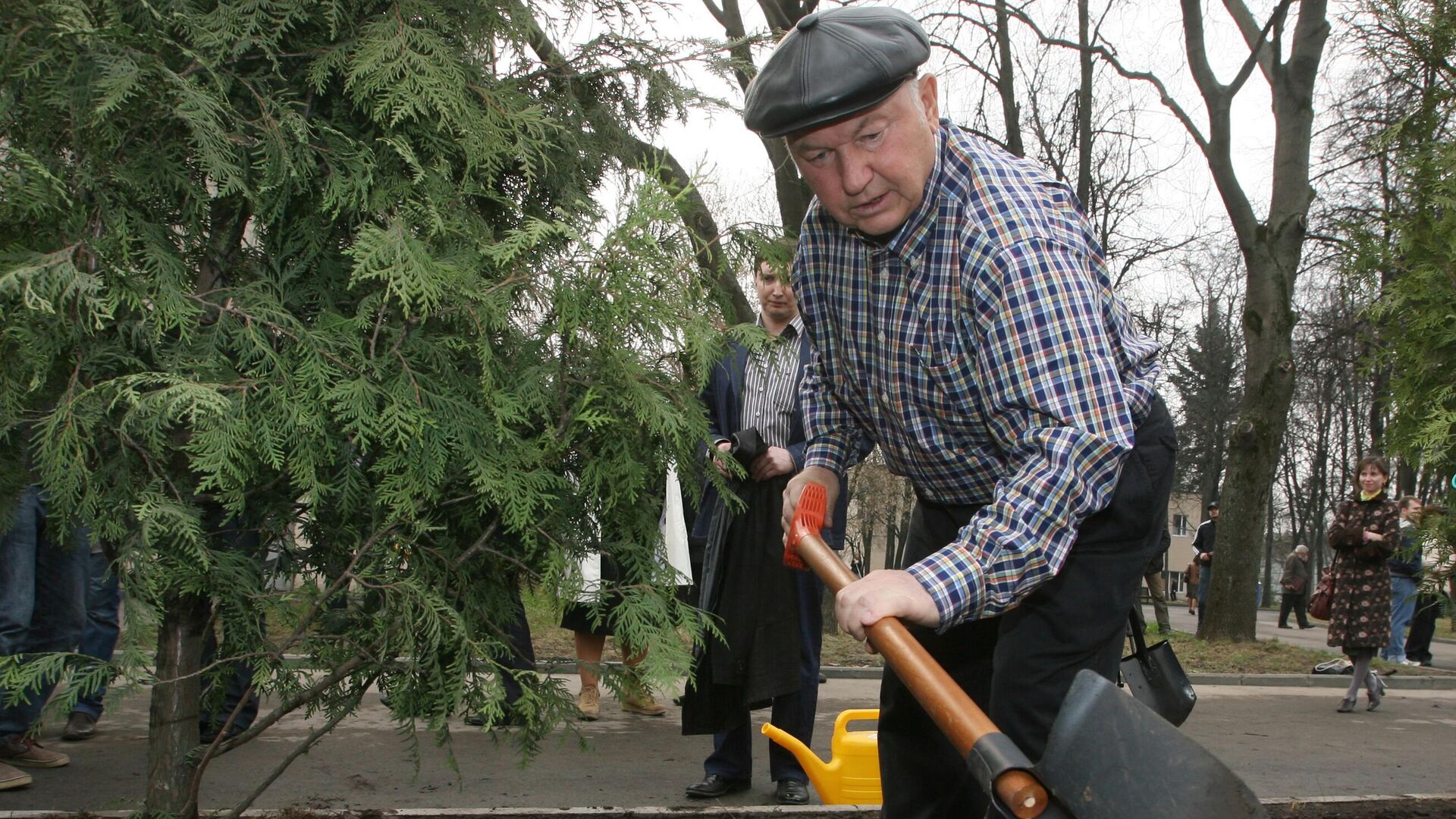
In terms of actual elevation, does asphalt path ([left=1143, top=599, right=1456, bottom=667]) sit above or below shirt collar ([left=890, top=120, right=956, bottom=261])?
below

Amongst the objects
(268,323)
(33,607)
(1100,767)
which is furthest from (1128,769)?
(33,607)

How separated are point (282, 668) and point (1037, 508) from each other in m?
2.24

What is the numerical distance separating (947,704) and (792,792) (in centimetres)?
345

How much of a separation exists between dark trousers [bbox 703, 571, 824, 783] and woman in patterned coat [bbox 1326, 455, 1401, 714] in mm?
5927

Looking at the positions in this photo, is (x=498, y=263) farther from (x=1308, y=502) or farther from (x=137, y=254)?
(x=1308, y=502)

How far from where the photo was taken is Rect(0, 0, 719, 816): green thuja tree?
302 centimetres

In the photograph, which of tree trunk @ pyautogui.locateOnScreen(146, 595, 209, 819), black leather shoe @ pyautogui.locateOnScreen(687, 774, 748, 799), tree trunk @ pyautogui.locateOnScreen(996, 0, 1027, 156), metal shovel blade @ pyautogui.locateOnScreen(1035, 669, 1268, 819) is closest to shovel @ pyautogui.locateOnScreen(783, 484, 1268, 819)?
metal shovel blade @ pyautogui.locateOnScreen(1035, 669, 1268, 819)

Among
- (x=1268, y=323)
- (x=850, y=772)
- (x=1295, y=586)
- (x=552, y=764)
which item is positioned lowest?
(x=1295, y=586)

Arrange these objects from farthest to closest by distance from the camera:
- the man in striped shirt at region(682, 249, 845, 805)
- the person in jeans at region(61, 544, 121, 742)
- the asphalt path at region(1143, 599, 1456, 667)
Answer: the asphalt path at region(1143, 599, 1456, 667) < the person in jeans at region(61, 544, 121, 742) < the man in striped shirt at region(682, 249, 845, 805)

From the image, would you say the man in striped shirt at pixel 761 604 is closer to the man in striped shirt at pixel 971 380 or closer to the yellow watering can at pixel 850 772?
the yellow watering can at pixel 850 772

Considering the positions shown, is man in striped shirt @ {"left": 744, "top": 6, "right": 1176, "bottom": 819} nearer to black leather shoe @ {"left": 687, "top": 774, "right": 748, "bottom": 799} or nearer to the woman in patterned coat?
black leather shoe @ {"left": 687, "top": 774, "right": 748, "bottom": 799}

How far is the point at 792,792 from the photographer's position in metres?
5.14

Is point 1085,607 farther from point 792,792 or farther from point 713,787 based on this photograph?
point 713,787

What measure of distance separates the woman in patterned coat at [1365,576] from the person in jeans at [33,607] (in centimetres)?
866
